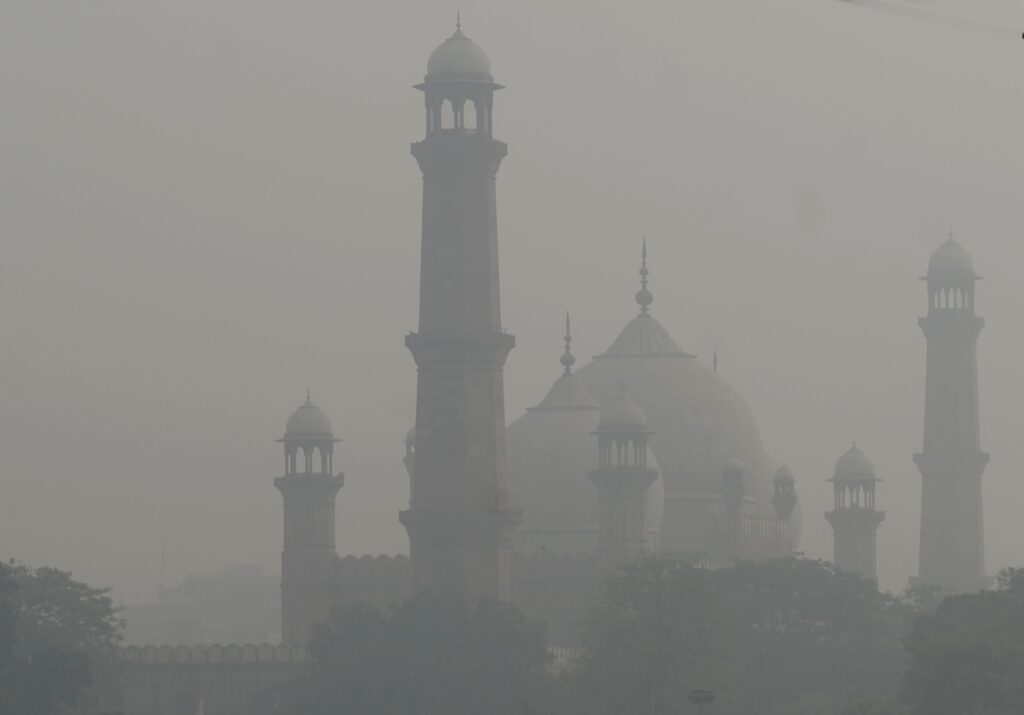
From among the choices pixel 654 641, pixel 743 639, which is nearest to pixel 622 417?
pixel 743 639

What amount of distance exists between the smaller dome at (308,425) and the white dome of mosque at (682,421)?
10262mm

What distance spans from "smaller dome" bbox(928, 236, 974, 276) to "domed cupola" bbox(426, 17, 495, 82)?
124ft

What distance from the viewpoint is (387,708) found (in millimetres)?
79000

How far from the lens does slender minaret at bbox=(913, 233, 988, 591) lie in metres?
120

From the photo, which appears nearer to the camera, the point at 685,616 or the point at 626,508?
the point at 685,616

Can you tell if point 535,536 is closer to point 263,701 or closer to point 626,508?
point 626,508

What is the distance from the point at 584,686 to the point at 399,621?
6.66 metres

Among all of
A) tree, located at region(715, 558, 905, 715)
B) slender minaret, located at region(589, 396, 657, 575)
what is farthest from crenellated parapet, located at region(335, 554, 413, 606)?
tree, located at region(715, 558, 905, 715)

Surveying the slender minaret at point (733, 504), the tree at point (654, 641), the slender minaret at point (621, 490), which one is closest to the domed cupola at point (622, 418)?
the slender minaret at point (621, 490)

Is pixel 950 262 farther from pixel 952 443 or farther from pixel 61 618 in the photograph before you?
pixel 61 618

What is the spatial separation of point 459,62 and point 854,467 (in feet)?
95.4

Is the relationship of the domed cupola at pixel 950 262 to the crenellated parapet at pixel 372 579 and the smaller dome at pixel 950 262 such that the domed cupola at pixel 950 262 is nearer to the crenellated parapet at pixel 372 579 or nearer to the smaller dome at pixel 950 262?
the smaller dome at pixel 950 262

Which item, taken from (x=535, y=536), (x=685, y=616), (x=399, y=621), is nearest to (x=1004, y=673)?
(x=685, y=616)

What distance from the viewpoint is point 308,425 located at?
324 ft
